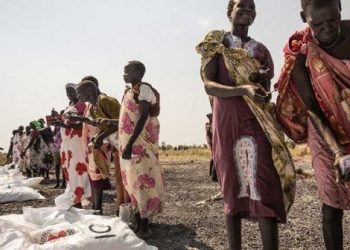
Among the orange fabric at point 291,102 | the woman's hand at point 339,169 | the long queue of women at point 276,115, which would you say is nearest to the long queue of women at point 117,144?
the long queue of women at point 276,115

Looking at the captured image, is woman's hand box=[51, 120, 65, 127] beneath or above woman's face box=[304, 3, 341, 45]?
beneath

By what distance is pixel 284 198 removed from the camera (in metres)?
2.91

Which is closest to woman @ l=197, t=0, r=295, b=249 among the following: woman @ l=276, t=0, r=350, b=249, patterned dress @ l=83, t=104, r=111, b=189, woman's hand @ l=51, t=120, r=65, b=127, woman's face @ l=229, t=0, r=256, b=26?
woman's face @ l=229, t=0, r=256, b=26

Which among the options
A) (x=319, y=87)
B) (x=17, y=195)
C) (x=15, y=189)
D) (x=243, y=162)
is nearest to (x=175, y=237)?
(x=243, y=162)

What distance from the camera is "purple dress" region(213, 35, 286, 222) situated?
2902mm

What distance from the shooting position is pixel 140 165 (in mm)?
5070

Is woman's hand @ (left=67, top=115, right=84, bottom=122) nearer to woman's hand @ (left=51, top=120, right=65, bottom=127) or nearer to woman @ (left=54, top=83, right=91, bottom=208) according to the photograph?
woman's hand @ (left=51, top=120, right=65, bottom=127)

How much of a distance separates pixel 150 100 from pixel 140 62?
436 millimetres

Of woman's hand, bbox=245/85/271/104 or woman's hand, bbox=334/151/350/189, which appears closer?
woman's hand, bbox=334/151/350/189

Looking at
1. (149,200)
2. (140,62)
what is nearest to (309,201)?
(149,200)

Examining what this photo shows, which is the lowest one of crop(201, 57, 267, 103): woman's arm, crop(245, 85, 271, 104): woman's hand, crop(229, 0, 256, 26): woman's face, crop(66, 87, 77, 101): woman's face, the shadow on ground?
the shadow on ground

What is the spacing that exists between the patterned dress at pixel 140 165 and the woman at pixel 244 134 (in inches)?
79.9

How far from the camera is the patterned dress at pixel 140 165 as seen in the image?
5047 millimetres

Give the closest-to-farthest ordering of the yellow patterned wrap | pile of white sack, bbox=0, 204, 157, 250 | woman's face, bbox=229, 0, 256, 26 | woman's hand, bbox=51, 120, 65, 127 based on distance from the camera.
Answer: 1. the yellow patterned wrap
2. woman's face, bbox=229, 0, 256, 26
3. pile of white sack, bbox=0, 204, 157, 250
4. woman's hand, bbox=51, 120, 65, 127
